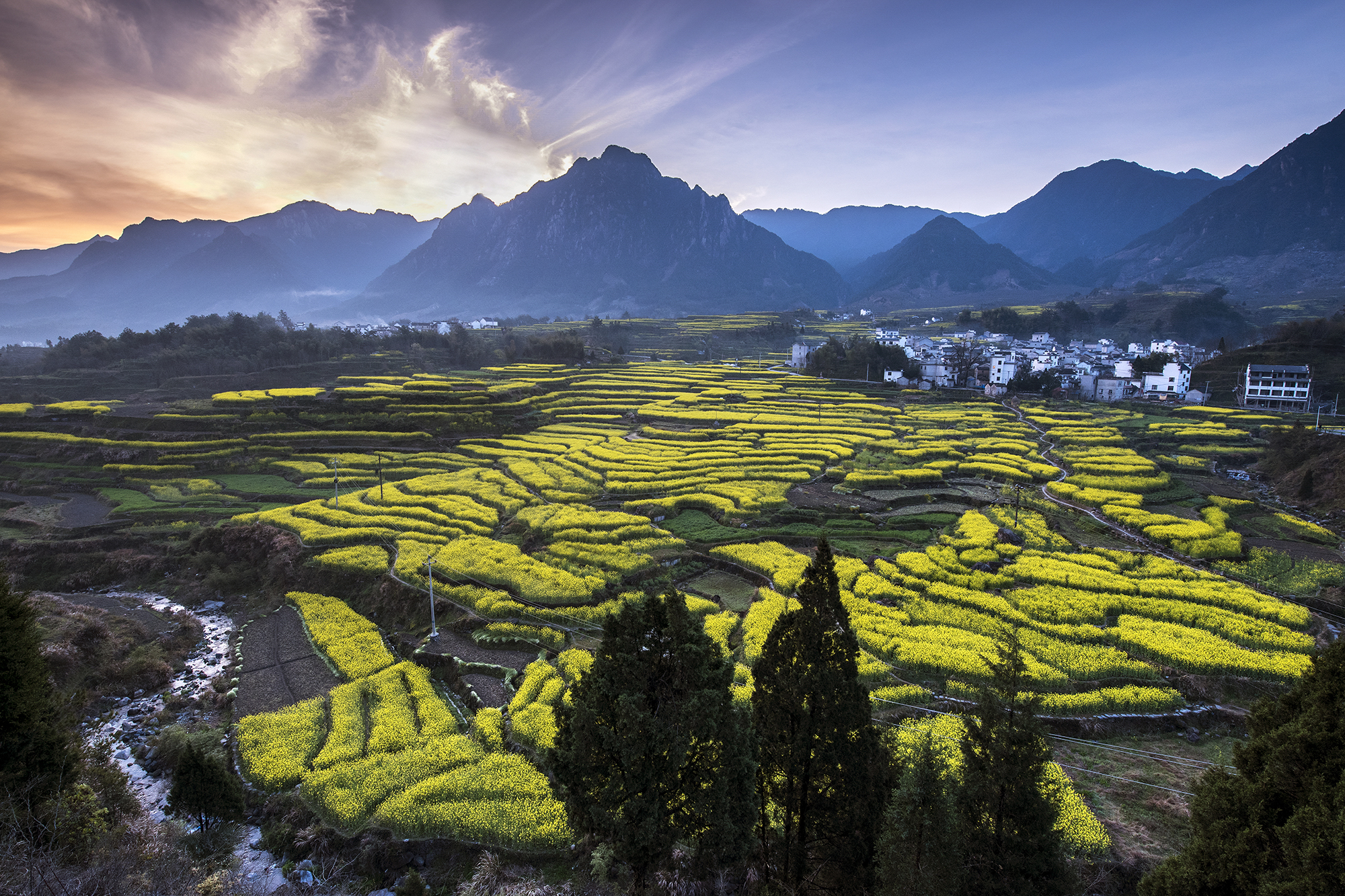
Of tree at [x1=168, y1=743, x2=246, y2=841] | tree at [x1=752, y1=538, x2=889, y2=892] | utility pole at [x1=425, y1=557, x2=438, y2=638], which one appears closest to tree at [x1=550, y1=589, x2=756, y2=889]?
tree at [x1=752, y1=538, x2=889, y2=892]

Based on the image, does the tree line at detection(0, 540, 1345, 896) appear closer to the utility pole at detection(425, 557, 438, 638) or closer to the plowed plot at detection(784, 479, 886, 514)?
the utility pole at detection(425, 557, 438, 638)

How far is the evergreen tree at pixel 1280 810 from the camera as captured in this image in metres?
7.88

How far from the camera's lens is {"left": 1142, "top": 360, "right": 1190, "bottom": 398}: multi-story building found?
72375 millimetres

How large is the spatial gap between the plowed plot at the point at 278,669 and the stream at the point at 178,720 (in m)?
1.07

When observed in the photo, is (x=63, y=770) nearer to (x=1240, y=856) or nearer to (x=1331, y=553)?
(x=1240, y=856)

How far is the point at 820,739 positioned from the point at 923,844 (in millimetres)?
2815

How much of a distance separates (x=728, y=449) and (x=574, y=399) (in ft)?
97.2

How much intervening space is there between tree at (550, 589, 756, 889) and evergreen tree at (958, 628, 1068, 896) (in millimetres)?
3970

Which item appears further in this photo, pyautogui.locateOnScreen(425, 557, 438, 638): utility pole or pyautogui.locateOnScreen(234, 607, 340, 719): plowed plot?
pyautogui.locateOnScreen(425, 557, 438, 638): utility pole

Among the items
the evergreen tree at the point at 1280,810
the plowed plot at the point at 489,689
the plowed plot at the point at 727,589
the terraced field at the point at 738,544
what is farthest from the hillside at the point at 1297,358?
the plowed plot at the point at 489,689

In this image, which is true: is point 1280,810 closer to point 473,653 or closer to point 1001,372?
point 473,653

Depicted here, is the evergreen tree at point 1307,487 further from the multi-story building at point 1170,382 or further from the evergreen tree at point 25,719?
the evergreen tree at point 25,719

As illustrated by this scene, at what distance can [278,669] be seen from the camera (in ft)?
76.0

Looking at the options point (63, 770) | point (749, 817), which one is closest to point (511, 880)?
point (749, 817)
